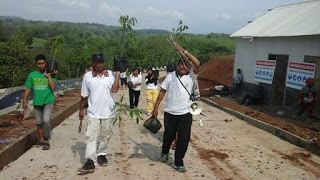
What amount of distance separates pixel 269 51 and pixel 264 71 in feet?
3.09

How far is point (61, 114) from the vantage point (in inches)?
397

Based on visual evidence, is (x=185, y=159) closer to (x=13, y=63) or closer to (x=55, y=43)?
(x=55, y=43)

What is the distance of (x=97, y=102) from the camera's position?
542 cm

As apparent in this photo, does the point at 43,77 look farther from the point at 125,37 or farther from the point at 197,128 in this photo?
the point at 197,128

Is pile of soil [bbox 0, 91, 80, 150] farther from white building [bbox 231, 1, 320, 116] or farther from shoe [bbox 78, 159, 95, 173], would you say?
white building [bbox 231, 1, 320, 116]

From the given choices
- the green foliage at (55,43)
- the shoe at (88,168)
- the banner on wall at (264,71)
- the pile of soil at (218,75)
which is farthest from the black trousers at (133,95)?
the pile of soil at (218,75)

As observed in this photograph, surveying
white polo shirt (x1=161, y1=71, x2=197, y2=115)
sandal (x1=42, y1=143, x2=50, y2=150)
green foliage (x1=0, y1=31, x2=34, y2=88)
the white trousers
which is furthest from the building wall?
green foliage (x1=0, y1=31, x2=34, y2=88)

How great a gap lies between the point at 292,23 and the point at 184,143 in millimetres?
10149

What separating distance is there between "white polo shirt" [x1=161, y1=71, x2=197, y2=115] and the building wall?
7579mm

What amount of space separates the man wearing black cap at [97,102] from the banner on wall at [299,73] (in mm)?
8392

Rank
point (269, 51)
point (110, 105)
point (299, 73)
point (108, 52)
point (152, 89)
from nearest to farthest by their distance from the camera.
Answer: point (110, 105)
point (152, 89)
point (299, 73)
point (269, 51)
point (108, 52)

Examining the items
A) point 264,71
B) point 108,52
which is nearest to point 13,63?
point 108,52

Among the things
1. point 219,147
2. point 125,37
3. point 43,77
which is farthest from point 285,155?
point 43,77

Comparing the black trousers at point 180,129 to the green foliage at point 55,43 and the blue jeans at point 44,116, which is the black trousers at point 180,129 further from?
the green foliage at point 55,43
